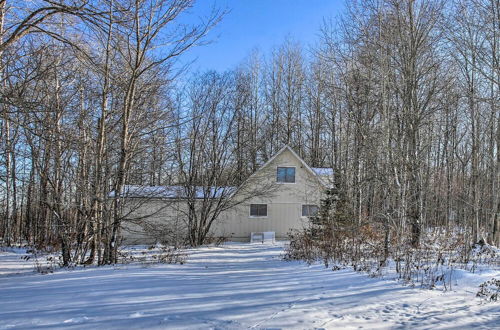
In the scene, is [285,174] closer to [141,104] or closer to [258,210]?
[258,210]

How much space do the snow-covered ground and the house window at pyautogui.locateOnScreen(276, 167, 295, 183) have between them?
49.4ft

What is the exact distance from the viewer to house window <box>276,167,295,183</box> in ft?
73.6

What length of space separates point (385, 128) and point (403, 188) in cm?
159

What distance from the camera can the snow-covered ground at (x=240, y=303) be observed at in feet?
14.0

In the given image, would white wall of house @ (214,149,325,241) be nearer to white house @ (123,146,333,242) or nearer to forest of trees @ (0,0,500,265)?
white house @ (123,146,333,242)

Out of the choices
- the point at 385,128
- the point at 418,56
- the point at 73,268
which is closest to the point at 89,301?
the point at 73,268

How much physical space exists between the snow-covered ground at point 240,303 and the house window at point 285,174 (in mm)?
15060

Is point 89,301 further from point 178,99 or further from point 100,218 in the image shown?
point 178,99

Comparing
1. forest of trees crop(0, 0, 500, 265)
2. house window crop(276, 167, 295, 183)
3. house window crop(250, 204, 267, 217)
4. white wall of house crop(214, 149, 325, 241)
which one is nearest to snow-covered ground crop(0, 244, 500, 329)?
forest of trees crop(0, 0, 500, 265)

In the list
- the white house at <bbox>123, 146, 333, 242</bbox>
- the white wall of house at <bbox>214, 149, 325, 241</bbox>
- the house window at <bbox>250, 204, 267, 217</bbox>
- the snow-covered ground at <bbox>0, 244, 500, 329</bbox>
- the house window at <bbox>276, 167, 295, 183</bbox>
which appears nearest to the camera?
the snow-covered ground at <bbox>0, 244, 500, 329</bbox>

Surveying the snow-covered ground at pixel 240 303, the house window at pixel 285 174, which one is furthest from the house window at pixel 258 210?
the snow-covered ground at pixel 240 303

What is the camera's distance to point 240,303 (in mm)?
5090

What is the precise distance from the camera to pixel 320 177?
68.5 feet

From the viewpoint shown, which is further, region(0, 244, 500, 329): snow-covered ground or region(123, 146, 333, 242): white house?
region(123, 146, 333, 242): white house
